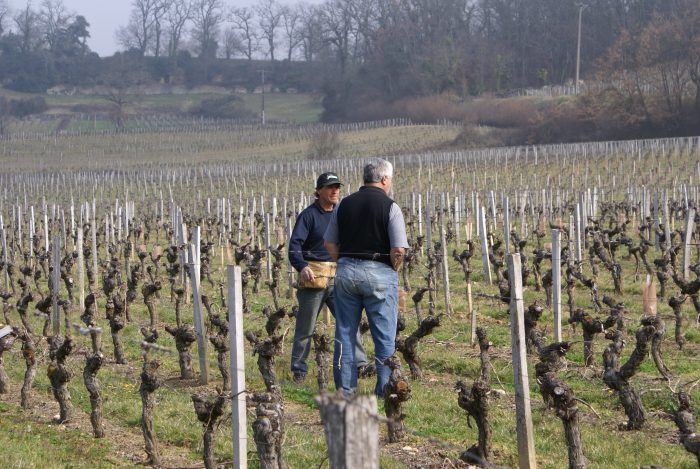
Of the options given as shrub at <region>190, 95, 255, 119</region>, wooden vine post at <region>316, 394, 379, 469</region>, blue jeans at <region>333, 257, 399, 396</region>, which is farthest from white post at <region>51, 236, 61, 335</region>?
shrub at <region>190, 95, 255, 119</region>

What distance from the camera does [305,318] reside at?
9039 mm

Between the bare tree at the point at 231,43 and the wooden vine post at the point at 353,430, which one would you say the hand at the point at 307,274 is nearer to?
the wooden vine post at the point at 353,430

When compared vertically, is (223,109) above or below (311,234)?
above

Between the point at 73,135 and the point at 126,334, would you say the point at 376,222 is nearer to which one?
the point at 126,334

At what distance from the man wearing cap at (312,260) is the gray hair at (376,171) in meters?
1.05

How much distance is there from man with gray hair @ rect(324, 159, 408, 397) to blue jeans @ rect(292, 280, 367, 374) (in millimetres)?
1071

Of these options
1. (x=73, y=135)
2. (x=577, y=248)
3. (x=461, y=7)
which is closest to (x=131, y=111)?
(x=73, y=135)

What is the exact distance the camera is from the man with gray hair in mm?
7719

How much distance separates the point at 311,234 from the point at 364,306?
1.35 metres

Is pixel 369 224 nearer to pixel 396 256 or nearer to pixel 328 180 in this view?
pixel 396 256

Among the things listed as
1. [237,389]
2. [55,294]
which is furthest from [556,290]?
[55,294]

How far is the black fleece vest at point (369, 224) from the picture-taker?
7.73 metres

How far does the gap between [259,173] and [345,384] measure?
125 feet

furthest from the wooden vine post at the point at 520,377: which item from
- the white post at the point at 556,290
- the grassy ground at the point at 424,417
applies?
the white post at the point at 556,290
